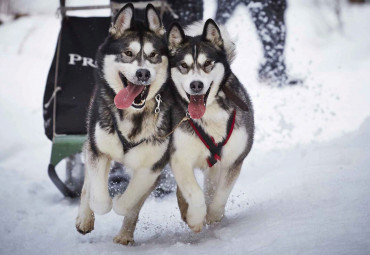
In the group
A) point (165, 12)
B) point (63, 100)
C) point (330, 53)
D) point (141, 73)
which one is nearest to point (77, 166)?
point (63, 100)

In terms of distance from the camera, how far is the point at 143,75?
2.34 meters

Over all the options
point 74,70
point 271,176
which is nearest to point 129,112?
point 74,70

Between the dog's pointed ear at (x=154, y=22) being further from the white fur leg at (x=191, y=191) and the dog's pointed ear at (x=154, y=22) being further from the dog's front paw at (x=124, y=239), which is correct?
the dog's front paw at (x=124, y=239)

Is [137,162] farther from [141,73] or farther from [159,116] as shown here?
[141,73]

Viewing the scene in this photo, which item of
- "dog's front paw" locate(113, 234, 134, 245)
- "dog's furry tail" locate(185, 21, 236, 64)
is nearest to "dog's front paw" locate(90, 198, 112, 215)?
"dog's front paw" locate(113, 234, 134, 245)

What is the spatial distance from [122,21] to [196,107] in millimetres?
628

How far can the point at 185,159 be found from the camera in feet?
8.13

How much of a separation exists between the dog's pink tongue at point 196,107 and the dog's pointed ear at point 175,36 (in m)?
0.34

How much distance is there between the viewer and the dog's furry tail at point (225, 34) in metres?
2.65

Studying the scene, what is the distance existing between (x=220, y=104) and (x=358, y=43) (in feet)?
19.6

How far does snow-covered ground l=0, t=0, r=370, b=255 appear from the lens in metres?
2.26

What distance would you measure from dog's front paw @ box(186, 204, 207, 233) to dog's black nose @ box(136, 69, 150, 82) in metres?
0.71

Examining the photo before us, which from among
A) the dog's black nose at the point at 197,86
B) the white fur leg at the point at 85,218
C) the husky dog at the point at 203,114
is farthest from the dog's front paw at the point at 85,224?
the dog's black nose at the point at 197,86

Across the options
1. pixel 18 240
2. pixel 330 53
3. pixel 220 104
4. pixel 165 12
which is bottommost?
pixel 18 240
